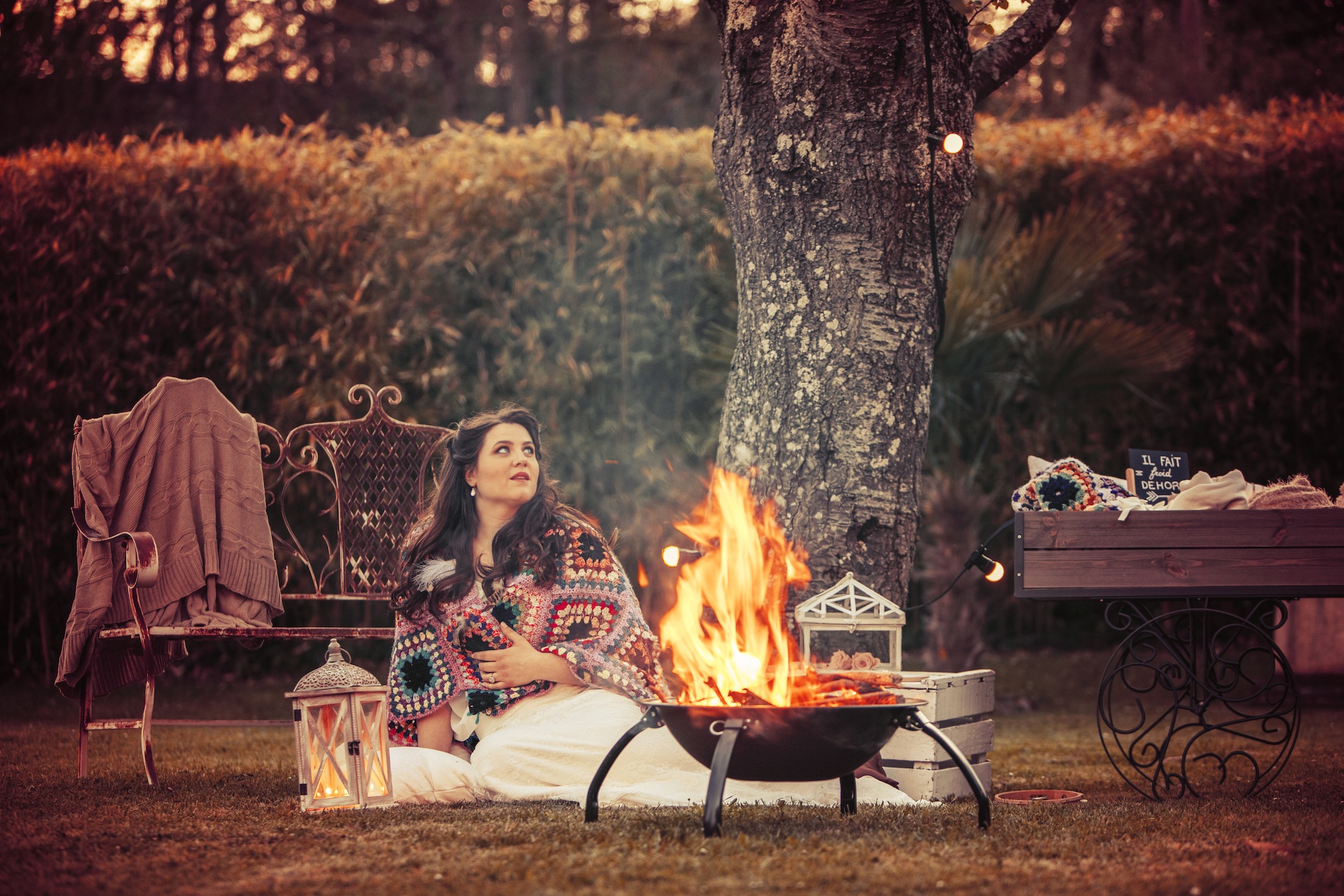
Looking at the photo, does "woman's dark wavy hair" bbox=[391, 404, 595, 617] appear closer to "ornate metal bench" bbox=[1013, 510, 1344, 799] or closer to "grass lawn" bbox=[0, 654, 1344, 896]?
"grass lawn" bbox=[0, 654, 1344, 896]

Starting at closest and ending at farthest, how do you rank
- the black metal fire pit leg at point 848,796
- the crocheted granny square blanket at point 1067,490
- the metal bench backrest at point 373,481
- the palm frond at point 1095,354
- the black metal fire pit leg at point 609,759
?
the black metal fire pit leg at point 609,759 → the black metal fire pit leg at point 848,796 → the crocheted granny square blanket at point 1067,490 → the metal bench backrest at point 373,481 → the palm frond at point 1095,354

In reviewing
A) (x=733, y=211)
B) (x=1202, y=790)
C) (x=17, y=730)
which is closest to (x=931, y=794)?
(x=1202, y=790)

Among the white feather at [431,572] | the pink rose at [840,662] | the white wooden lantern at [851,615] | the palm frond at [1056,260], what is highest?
the palm frond at [1056,260]

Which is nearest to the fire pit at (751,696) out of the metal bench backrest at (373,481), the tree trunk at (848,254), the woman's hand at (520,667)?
the tree trunk at (848,254)

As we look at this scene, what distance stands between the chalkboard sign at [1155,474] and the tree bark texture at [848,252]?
701 millimetres

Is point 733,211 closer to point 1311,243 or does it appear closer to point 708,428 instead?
point 708,428

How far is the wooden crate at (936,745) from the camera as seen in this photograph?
365 centimetres

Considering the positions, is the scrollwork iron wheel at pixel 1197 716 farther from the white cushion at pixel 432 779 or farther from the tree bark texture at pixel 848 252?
the white cushion at pixel 432 779

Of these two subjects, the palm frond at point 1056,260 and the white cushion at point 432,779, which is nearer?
the white cushion at point 432,779

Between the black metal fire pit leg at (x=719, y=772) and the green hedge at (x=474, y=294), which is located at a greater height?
the green hedge at (x=474, y=294)

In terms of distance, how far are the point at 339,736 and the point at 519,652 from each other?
1.94 feet

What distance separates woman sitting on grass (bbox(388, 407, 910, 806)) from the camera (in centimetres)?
362

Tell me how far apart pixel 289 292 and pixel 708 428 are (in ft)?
7.79

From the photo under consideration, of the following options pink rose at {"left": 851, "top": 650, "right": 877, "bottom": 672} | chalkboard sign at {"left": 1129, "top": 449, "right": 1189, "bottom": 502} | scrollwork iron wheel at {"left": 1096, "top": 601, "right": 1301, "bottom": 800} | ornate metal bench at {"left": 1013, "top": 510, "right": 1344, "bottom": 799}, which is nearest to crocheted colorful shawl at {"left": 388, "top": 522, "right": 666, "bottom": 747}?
pink rose at {"left": 851, "top": 650, "right": 877, "bottom": 672}
